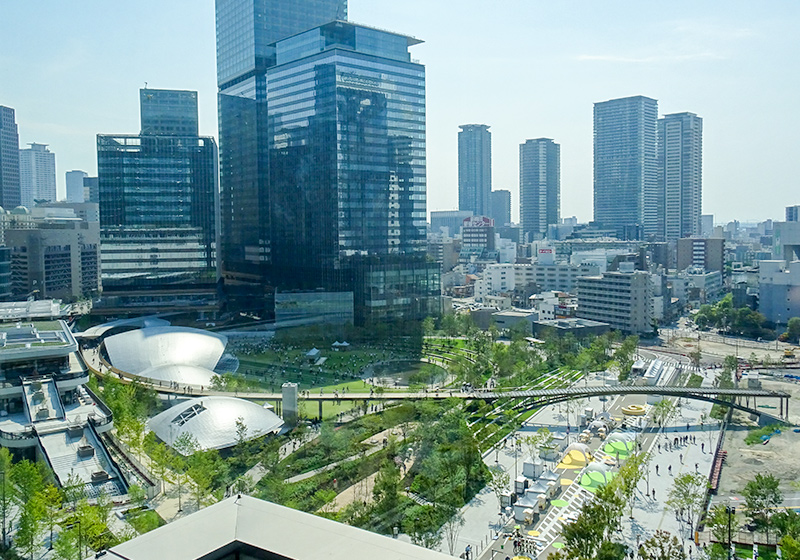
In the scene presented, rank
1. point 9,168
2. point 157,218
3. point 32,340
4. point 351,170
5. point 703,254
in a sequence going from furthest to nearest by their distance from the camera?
1. point 703,254
2. point 9,168
3. point 157,218
4. point 351,170
5. point 32,340

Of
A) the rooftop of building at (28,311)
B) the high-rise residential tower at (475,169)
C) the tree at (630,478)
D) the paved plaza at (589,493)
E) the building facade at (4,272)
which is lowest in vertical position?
the paved plaza at (589,493)

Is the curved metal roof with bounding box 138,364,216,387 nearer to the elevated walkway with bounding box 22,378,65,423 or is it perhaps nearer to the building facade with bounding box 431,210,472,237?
the elevated walkway with bounding box 22,378,65,423

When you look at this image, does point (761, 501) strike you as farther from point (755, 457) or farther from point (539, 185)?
point (539, 185)

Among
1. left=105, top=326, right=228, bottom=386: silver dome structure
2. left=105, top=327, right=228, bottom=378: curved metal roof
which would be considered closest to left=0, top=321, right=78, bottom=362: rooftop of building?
left=105, top=327, right=228, bottom=378: curved metal roof

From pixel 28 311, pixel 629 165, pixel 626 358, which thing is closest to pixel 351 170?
pixel 28 311

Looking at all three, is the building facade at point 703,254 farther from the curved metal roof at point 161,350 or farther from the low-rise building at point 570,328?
the curved metal roof at point 161,350

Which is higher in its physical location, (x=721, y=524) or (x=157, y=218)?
(x=157, y=218)

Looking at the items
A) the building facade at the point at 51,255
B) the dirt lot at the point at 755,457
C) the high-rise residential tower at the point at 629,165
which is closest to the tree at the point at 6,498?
the dirt lot at the point at 755,457
